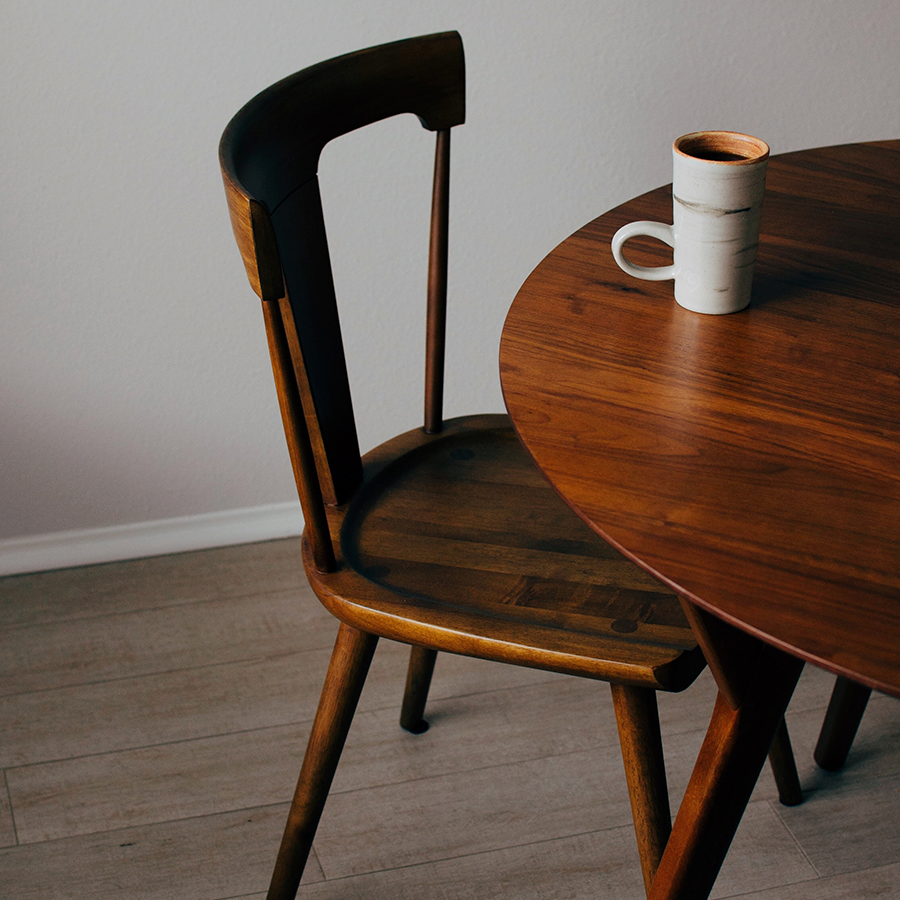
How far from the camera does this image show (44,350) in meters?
1.62

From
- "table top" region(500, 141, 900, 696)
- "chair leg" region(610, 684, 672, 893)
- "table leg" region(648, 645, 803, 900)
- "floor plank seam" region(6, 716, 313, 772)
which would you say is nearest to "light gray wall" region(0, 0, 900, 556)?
"floor plank seam" region(6, 716, 313, 772)

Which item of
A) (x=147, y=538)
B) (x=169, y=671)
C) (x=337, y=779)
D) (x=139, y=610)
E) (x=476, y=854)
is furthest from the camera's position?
(x=147, y=538)

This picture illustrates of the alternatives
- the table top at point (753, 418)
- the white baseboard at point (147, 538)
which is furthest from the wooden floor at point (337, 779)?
the table top at point (753, 418)

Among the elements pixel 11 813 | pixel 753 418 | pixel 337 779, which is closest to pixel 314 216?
pixel 753 418

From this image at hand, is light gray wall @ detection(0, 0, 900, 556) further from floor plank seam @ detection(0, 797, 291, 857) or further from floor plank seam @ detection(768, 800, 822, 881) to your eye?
floor plank seam @ detection(768, 800, 822, 881)

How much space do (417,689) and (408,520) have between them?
0.39 meters

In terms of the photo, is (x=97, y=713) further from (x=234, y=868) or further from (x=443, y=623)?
(x=443, y=623)

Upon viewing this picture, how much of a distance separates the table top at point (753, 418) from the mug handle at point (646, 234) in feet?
0.08

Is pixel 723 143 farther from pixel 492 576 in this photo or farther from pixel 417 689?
pixel 417 689

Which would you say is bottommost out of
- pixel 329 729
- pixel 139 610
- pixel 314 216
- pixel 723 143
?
pixel 139 610

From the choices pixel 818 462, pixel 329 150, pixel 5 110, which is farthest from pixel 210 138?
pixel 818 462

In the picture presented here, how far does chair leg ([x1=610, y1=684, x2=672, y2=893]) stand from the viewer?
96cm

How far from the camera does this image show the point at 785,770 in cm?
127

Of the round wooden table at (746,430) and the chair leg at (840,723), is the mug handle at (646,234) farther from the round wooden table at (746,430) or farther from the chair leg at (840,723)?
the chair leg at (840,723)
